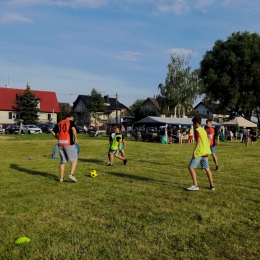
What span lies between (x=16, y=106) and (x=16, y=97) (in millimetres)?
2671

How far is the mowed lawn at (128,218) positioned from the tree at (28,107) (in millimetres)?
50666

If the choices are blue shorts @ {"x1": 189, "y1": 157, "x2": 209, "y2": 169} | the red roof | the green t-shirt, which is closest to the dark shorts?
blue shorts @ {"x1": 189, "y1": 157, "x2": 209, "y2": 169}

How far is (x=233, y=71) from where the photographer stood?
145 ft

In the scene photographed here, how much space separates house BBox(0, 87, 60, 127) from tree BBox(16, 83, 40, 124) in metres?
4.09

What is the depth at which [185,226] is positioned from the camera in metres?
4.72

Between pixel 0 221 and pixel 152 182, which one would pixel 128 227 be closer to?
pixel 0 221

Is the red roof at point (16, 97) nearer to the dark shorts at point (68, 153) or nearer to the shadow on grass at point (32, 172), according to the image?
the shadow on grass at point (32, 172)

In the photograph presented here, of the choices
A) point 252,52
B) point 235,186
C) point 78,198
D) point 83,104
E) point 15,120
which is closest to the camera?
point 78,198

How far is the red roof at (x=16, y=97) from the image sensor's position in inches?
2413

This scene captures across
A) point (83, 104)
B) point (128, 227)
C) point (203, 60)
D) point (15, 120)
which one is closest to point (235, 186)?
point (128, 227)

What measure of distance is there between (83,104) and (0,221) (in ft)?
242

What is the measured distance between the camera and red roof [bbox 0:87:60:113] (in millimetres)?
61287

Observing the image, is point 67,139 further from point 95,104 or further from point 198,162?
point 95,104

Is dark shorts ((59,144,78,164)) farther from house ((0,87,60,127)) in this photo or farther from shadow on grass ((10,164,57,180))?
house ((0,87,60,127))
